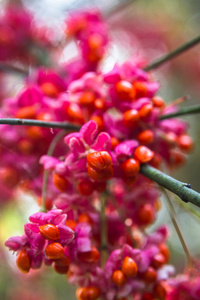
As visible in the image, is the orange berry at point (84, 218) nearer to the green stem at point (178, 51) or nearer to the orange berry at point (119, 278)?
the orange berry at point (119, 278)

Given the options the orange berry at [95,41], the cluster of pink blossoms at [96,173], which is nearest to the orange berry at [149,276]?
the cluster of pink blossoms at [96,173]

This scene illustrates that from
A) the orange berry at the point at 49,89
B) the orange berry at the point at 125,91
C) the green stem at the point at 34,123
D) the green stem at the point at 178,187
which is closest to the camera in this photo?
the green stem at the point at 178,187

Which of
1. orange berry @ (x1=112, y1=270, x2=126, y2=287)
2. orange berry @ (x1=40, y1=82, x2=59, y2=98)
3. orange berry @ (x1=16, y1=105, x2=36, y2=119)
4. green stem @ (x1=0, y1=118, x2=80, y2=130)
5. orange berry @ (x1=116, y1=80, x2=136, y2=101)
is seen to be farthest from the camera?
orange berry @ (x1=40, y1=82, x2=59, y2=98)

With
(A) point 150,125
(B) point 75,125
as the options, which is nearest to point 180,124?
(A) point 150,125

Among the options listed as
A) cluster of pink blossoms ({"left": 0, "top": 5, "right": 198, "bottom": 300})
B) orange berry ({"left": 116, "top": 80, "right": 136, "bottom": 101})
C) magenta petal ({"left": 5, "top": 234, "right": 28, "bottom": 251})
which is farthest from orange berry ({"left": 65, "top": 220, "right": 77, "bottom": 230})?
orange berry ({"left": 116, "top": 80, "right": 136, "bottom": 101})

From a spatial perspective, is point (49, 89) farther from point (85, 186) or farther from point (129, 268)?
point (129, 268)

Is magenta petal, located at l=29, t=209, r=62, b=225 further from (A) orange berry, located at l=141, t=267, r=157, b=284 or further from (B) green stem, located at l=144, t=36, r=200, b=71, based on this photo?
(B) green stem, located at l=144, t=36, r=200, b=71
